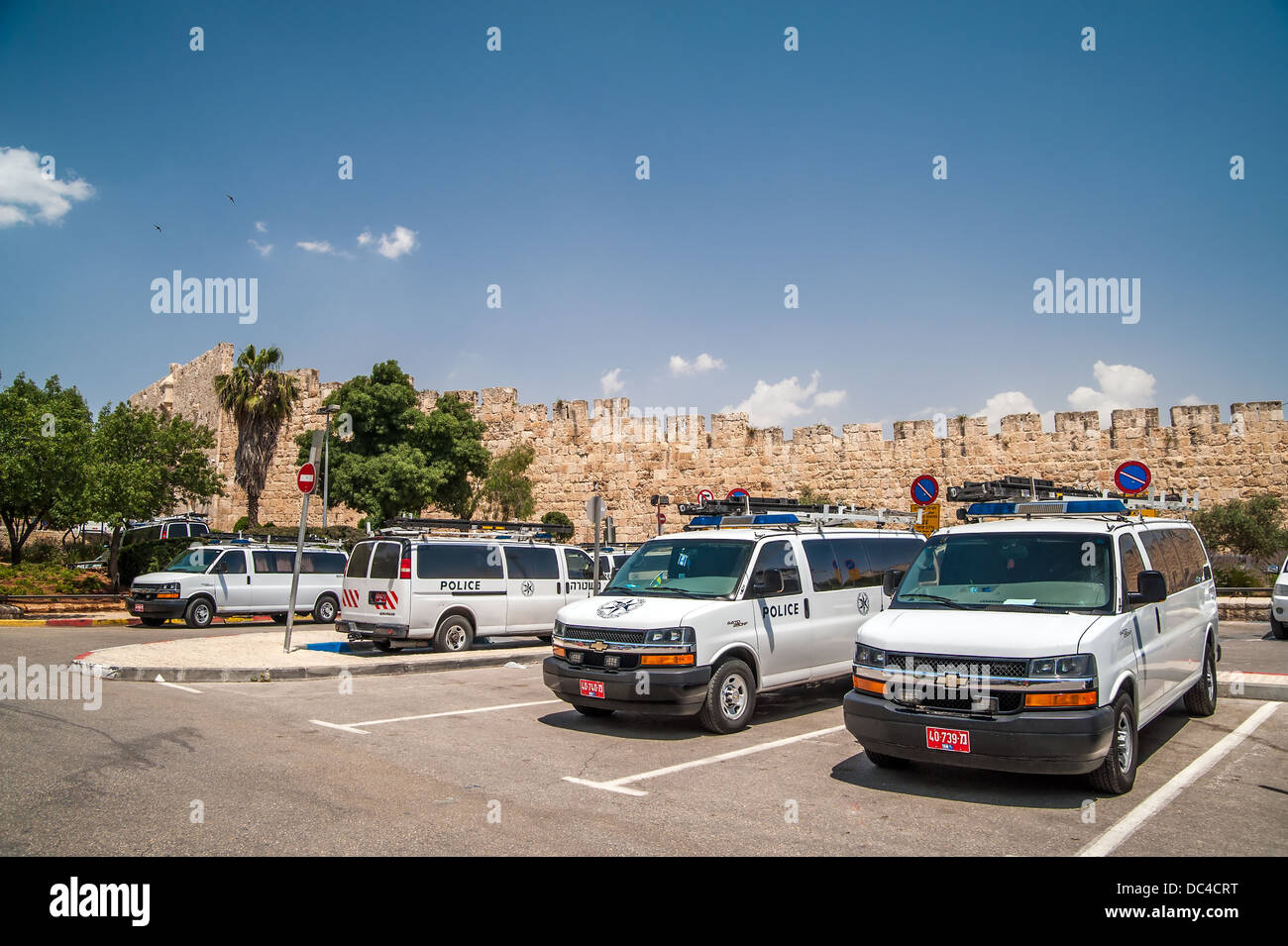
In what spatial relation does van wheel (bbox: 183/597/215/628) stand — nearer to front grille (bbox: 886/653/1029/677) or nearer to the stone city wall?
the stone city wall

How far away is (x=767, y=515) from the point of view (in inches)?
414

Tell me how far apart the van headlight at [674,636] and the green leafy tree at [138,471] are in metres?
20.3

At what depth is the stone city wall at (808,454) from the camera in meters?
24.8

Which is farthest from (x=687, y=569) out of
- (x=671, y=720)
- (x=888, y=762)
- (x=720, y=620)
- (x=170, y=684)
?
(x=170, y=684)

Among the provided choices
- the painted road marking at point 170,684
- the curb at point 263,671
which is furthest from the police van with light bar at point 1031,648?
the painted road marking at point 170,684

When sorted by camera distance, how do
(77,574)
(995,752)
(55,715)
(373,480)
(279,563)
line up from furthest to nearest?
1. (373,480)
2. (77,574)
3. (279,563)
4. (55,715)
5. (995,752)

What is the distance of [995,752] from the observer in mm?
5910

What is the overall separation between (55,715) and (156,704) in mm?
1089

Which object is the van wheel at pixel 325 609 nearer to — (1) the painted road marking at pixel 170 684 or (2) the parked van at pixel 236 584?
(2) the parked van at pixel 236 584

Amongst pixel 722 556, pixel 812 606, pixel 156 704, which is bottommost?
pixel 156 704

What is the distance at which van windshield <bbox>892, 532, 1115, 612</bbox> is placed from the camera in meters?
6.73
